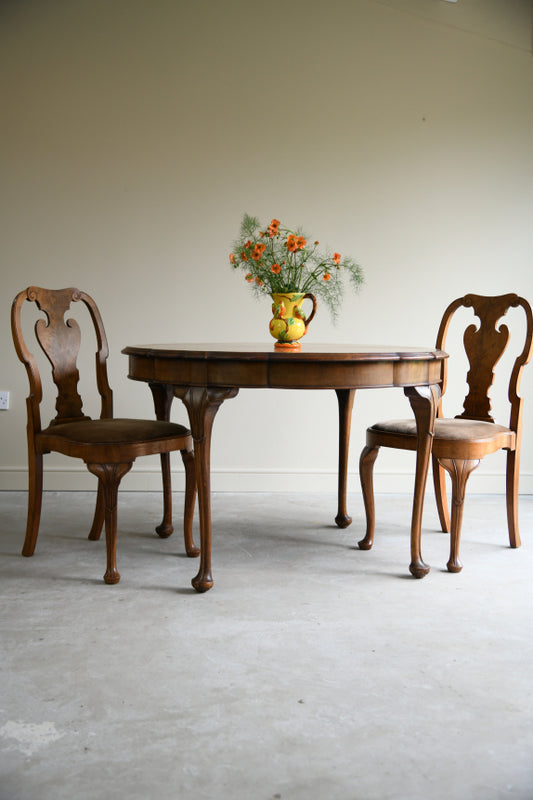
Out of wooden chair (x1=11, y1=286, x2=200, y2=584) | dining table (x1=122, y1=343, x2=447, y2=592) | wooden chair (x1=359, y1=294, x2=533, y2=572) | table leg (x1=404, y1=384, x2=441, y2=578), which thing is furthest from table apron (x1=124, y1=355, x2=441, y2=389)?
wooden chair (x1=359, y1=294, x2=533, y2=572)

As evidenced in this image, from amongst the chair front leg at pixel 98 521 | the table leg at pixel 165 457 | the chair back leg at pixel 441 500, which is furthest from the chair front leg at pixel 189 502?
the chair back leg at pixel 441 500

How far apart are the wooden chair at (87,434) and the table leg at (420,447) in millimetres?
767

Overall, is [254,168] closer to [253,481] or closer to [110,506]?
[253,481]

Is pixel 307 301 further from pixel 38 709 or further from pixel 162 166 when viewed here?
pixel 38 709

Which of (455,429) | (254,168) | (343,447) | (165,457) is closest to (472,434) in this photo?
(455,429)

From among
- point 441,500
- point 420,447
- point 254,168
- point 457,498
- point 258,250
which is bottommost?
point 441,500

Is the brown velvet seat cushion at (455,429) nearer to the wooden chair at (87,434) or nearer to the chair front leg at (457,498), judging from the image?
the chair front leg at (457,498)

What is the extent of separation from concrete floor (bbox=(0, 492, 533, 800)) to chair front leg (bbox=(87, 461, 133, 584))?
54 millimetres

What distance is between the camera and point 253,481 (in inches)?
154

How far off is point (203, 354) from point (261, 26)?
2.25 m

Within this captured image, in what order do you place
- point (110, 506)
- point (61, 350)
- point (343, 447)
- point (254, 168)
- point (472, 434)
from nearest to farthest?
point (110, 506) → point (472, 434) → point (61, 350) → point (343, 447) → point (254, 168)

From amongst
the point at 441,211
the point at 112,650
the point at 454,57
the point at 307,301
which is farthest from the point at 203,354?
the point at 454,57

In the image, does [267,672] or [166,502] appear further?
[166,502]

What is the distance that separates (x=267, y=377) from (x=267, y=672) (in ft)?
2.76
